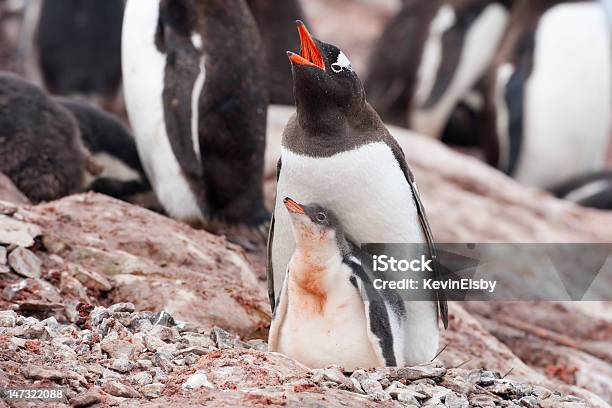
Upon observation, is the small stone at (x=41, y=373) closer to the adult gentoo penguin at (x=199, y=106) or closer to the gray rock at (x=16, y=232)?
the gray rock at (x=16, y=232)

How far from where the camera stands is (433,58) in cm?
1122

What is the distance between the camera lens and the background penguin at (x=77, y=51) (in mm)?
10617

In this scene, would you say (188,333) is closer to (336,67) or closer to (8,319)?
(8,319)

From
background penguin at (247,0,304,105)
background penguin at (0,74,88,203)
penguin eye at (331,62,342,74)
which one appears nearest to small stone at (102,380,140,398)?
penguin eye at (331,62,342,74)

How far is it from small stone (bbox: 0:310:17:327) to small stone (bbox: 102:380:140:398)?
2.09ft

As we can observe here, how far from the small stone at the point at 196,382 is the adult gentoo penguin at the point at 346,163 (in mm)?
817

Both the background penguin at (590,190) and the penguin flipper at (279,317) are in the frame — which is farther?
the background penguin at (590,190)

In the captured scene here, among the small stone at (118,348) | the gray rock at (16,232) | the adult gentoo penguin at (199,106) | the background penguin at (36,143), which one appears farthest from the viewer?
the adult gentoo penguin at (199,106)

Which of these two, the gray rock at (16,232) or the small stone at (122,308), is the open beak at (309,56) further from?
the gray rock at (16,232)

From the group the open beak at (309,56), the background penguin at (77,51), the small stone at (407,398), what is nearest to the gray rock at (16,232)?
the open beak at (309,56)

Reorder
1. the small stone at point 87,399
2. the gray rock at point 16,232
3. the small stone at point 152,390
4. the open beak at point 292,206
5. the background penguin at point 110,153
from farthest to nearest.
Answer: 1. the background penguin at point 110,153
2. the gray rock at point 16,232
3. the open beak at point 292,206
4. the small stone at point 152,390
5. the small stone at point 87,399

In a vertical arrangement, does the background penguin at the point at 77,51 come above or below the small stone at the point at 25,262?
above

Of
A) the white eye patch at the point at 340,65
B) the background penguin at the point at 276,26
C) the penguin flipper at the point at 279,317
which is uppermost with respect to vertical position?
the background penguin at the point at 276,26

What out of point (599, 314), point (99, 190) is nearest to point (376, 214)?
point (99, 190)
